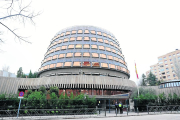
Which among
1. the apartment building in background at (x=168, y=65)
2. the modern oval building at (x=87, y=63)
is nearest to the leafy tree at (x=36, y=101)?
the modern oval building at (x=87, y=63)

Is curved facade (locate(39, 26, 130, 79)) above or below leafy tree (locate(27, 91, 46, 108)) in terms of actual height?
above

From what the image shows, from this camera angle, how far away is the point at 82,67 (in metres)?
35.4

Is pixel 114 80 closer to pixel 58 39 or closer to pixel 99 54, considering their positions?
pixel 99 54

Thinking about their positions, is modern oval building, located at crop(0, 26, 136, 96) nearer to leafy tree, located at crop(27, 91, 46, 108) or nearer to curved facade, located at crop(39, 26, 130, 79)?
curved facade, located at crop(39, 26, 130, 79)

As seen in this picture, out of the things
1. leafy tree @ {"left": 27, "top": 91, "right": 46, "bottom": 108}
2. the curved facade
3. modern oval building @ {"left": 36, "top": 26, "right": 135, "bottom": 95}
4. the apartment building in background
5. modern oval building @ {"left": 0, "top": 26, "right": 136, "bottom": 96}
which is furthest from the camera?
the apartment building in background

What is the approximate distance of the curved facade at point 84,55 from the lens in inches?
1409

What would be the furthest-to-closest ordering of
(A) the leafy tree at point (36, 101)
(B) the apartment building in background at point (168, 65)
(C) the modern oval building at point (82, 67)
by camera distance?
(B) the apartment building in background at point (168, 65) < (C) the modern oval building at point (82, 67) < (A) the leafy tree at point (36, 101)

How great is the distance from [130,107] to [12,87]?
2771cm

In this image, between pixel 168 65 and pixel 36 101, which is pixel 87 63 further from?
pixel 168 65

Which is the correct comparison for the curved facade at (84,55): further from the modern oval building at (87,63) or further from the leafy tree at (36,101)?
the leafy tree at (36,101)

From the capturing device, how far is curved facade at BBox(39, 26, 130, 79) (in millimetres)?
35781

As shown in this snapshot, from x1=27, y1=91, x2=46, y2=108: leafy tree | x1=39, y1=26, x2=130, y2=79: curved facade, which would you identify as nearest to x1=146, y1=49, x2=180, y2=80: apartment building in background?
x1=39, y1=26, x2=130, y2=79: curved facade

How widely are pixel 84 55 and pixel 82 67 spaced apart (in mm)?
3795

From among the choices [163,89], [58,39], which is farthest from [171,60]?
[58,39]
